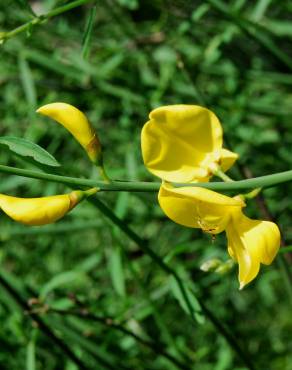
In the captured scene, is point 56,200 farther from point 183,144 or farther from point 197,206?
point 183,144

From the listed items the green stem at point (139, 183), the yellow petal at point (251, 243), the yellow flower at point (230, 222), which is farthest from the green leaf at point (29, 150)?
the yellow petal at point (251, 243)

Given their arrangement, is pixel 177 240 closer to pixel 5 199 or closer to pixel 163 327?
pixel 163 327

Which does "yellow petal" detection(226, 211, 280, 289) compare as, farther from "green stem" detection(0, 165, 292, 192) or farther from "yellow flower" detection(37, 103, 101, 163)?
"yellow flower" detection(37, 103, 101, 163)

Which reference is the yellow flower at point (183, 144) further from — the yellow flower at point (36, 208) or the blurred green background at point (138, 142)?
Result: the blurred green background at point (138, 142)

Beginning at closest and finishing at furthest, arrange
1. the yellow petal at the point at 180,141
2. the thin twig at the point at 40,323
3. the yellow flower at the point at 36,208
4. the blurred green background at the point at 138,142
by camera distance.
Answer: the yellow flower at the point at 36,208 → the yellow petal at the point at 180,141 → the thin twig at the point at 40,323 → the blurred green background at the point at 138,142

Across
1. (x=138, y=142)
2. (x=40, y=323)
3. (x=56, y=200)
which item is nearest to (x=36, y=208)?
(x=56, y=200)

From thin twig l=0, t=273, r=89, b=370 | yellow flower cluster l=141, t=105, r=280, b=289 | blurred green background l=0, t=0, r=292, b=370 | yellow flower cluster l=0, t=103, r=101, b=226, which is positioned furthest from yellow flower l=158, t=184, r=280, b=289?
blurred green background l=0, t=0, r=292, b=370
